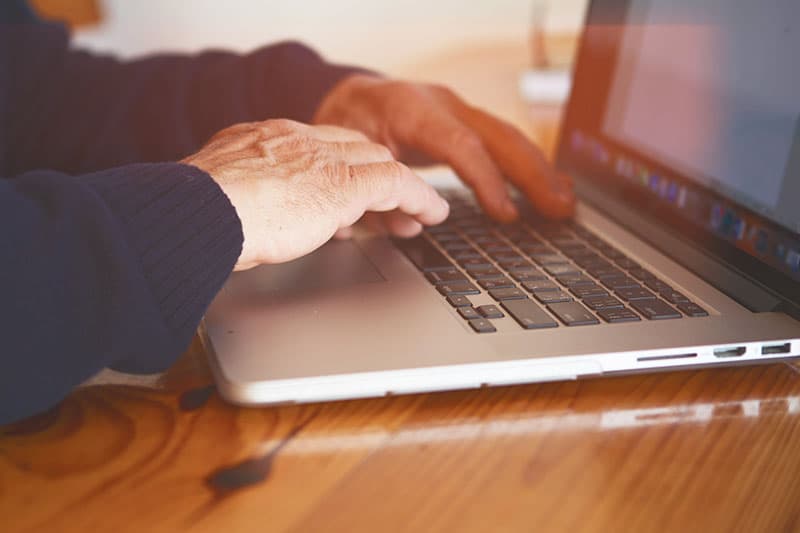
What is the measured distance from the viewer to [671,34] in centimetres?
72

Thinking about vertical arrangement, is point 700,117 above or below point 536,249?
above

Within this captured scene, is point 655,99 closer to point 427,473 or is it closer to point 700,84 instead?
point 700,84

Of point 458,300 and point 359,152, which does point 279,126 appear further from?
point 458,300

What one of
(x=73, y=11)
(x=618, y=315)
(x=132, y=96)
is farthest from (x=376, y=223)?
(x=73, y=11)

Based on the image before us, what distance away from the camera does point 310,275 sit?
0.56 m

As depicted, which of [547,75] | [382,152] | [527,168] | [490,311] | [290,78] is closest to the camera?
[490,311]

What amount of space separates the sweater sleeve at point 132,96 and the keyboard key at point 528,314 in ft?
1.26

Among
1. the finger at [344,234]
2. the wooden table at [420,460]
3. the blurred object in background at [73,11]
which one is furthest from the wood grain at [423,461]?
the blurred object in background at [73,11]

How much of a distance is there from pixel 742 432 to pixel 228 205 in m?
0.31

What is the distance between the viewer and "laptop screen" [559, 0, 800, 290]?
570mm

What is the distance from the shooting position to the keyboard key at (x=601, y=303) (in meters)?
0.50

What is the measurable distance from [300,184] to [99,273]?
15cm

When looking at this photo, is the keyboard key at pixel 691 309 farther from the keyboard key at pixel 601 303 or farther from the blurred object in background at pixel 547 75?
the blurred object in background at pixel 547 75

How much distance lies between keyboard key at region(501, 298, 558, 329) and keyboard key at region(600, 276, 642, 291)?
0.07m
